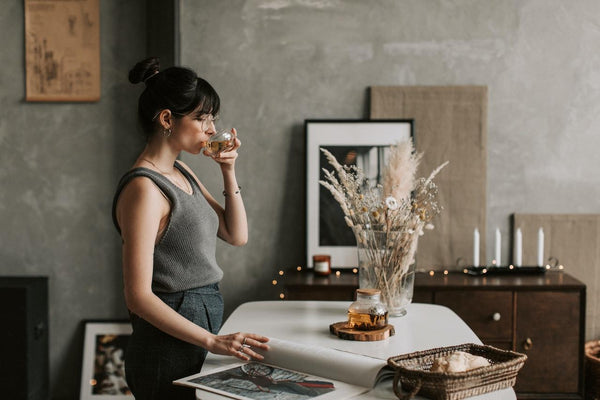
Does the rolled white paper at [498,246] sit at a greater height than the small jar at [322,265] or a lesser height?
greater

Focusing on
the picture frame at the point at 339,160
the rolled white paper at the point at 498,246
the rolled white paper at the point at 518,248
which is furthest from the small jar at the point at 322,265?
the rolled white paper at the point at 518,248

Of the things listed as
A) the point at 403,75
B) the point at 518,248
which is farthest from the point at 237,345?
the point at 403,75

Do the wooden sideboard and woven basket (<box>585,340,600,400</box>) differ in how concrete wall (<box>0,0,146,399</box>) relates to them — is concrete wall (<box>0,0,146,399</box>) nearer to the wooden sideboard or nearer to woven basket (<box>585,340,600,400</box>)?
the wooden sideboard

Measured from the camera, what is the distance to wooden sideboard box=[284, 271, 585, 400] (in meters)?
3.14

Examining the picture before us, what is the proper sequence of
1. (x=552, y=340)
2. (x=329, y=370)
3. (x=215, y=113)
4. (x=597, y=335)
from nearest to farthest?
(x=329, y=370)
(x=215, y=113)
(x=552, y=340)
(x=597, y=335)

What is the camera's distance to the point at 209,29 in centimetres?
364

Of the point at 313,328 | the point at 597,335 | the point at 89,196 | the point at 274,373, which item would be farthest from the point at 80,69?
the point at 597,335

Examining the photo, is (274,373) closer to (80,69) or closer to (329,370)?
(329,370)

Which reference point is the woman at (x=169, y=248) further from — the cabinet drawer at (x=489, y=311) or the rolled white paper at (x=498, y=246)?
the rolled white paper at (x=498, y=246)

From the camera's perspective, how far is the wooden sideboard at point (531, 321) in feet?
10.3

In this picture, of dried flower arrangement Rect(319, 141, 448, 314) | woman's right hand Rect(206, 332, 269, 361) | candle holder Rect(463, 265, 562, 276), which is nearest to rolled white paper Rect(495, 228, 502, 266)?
candle holder Rect(463, 265, 562, 276)

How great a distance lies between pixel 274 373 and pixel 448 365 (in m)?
0.44

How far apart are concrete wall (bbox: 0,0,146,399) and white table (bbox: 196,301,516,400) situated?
6.01 ft

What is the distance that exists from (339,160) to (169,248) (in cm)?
192
